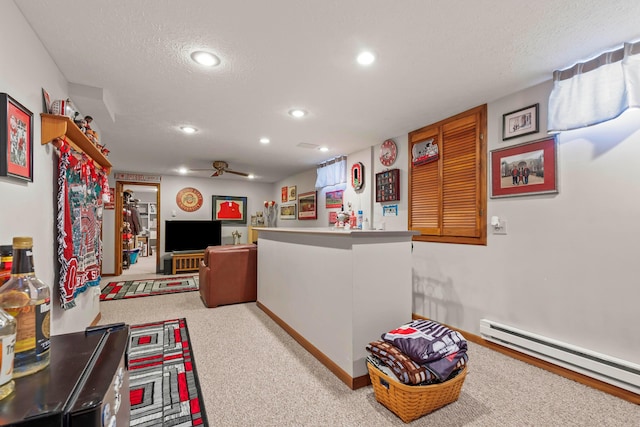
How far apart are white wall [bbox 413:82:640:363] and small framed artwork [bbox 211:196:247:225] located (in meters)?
5.91

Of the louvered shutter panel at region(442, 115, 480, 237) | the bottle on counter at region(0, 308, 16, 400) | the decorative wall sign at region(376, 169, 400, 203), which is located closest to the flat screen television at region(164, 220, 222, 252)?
the decorative wall sign at region(376, 169, 400, 203)

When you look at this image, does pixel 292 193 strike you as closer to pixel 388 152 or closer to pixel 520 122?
pixel 388 152

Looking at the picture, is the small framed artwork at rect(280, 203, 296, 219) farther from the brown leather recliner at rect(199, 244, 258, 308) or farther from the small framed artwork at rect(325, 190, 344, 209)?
the brown leather recliner at rect(199, 244, 258, 308)

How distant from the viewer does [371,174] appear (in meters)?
4.32

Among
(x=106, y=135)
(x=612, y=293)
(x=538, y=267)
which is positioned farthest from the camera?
(x=106, y=135)

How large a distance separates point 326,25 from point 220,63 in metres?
0.88

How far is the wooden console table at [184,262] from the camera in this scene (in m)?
6.34

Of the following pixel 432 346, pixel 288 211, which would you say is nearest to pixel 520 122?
pixel 432 346

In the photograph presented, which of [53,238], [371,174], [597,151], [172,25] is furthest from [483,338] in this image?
[53,238]

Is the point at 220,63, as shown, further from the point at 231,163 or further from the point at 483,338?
the point at 231,163

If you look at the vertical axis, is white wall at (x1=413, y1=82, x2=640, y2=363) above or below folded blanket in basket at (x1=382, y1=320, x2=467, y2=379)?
above

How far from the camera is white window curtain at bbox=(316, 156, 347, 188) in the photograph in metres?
4.94

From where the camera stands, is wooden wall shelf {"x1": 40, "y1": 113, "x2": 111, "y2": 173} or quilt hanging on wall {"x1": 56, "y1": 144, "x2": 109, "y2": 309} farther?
quilt hanging on wall {"x1": 56, "y1": 144, "x2": 109, "y2": 309}

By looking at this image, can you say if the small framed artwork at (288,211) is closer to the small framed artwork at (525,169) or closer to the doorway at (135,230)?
the doorway at (135,230)
